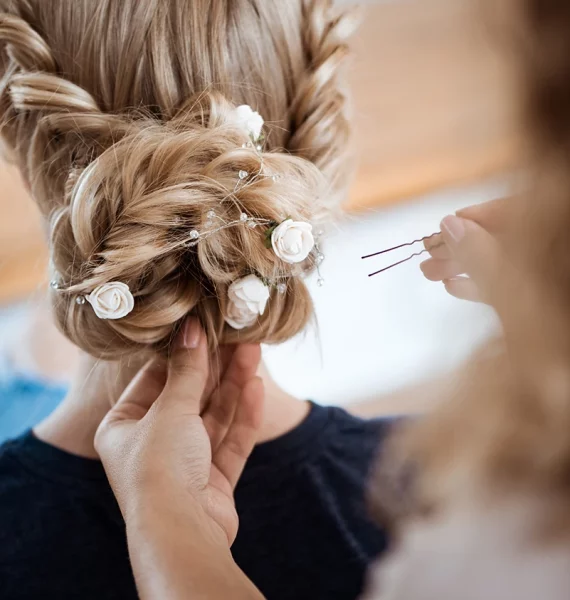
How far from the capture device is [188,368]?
918 mm

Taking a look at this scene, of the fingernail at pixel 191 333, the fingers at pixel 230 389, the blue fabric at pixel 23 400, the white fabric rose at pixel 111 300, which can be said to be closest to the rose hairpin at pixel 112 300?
the white fabric rose at pixel 111 300

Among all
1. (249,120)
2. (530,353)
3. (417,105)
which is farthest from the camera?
(417,105)

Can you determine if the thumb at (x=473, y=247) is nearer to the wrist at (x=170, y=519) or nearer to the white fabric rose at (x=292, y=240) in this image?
the white fabric rose at (x=292, y=240)

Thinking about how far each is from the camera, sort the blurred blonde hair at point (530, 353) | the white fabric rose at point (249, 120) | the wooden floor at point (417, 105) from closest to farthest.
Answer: the blurred blonde hair at point (530, 353)
the white fabric rose at point (249, 120)
the wooden floor at point (417, 105)

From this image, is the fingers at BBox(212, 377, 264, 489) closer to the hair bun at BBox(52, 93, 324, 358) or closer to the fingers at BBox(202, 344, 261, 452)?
the fingers at BBox(202, 344, 261, 452)

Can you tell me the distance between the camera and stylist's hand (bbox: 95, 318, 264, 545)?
0.84m

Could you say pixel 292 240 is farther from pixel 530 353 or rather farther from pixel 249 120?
pixel 530 353

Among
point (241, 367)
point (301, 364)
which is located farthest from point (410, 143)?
point (241, 367)

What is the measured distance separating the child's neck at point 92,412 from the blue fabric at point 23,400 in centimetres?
59

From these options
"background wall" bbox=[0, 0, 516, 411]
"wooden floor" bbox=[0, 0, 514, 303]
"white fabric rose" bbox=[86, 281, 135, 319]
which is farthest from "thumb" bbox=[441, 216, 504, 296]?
"wooden floor" bbox=[0, 0, 514, 303]

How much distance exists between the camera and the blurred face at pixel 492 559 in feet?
1.99

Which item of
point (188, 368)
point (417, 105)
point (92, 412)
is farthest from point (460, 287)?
point (417, 105)

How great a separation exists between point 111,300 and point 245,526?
42cm

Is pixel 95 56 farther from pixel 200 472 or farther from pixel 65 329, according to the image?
pixel 200 472
